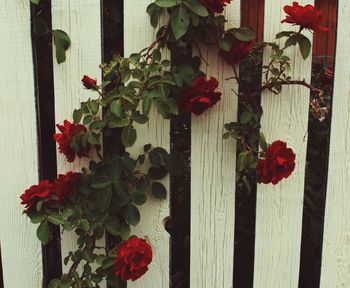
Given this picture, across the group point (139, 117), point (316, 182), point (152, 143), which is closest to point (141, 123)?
point (139, 117)

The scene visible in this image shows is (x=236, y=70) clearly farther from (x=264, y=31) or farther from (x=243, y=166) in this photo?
(x=243, y=166)

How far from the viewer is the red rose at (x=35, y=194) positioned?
4.96 feet

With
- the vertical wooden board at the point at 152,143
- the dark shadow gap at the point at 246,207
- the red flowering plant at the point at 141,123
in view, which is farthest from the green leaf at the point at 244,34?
the vertical wooden board at the point at 152,143

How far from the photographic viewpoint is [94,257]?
1.60m

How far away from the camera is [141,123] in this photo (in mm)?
1483

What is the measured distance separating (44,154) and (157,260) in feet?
1.64

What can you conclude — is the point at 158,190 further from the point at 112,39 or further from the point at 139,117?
the point at 112,39

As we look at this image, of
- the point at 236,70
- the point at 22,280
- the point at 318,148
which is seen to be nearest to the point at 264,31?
the point at 236,70

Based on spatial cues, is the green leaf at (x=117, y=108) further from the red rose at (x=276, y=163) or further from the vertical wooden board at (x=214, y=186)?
the red rose at (x=276, y=163)

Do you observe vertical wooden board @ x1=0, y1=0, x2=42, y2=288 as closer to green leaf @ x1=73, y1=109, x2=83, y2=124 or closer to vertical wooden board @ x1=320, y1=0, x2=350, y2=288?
green leaf @ x1=73, y1=109, x2=83, y2=124

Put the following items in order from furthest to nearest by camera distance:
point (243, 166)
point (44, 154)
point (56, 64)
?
point (44, 154) < point (56, 64) < point (243, 166)

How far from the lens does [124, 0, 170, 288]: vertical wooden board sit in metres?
1.55

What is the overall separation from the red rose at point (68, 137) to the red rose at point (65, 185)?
56 millimetres

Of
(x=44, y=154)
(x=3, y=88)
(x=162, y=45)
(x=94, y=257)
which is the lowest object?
(x=94, y=257)
